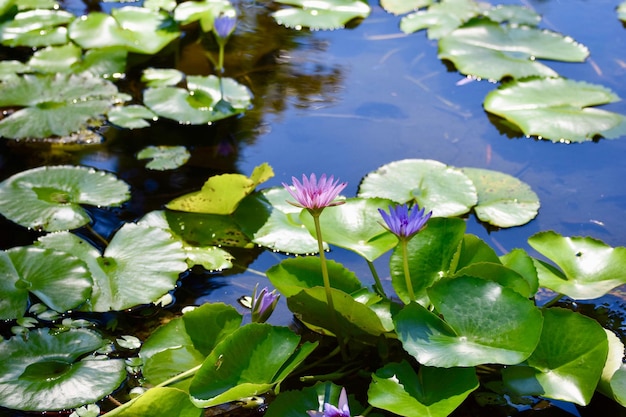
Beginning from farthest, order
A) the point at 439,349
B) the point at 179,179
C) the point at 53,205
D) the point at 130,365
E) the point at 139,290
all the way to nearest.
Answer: the point at 179,179
the point at 53,205
the point at 139,290
the point at 130,365
the point at 439,349

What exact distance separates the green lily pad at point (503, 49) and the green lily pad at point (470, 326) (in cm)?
144

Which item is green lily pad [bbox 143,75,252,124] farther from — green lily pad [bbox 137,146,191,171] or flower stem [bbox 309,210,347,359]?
flower stem [bbox 309,210,347,359]

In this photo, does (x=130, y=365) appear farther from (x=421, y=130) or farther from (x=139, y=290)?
(x=421, y=130)

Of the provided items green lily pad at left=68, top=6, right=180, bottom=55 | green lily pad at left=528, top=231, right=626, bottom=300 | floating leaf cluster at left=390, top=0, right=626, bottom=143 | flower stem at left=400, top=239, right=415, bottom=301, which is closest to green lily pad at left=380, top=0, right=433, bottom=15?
floating leaf cluster at left=390, top=0, right=626, bottom=143

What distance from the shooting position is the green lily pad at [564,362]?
4.20 ft

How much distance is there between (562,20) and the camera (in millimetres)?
3111

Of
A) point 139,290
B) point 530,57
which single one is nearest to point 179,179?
point 139,290

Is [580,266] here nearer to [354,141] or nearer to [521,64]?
[354,141]

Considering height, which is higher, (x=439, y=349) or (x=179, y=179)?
(x=439, y=349)

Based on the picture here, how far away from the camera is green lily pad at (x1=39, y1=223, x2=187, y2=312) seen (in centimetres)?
159

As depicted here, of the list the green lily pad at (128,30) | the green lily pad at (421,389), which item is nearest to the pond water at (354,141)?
the green lily pad at (128,30)

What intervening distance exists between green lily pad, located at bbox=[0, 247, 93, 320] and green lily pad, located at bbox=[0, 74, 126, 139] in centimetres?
70

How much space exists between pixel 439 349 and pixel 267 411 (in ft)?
1.05

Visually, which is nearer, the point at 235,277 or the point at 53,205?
the point at 235,277
